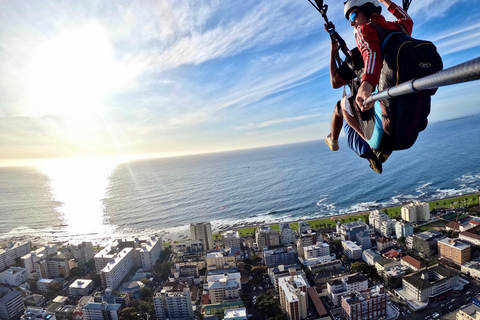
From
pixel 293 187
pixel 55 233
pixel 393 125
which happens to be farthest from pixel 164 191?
pixel 393 125

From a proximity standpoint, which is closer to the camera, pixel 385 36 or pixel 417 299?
pixel 385 36

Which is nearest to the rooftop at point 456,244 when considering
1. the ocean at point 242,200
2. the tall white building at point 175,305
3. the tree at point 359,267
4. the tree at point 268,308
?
the tree at point 359,267

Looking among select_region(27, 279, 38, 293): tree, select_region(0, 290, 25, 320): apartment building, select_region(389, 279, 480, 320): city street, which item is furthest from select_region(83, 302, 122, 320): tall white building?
select_region(389, 279, 480, 320): city street

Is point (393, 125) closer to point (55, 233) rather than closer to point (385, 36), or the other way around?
point (385, 36)

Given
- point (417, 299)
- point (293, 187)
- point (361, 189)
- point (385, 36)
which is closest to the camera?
point (385, 36)

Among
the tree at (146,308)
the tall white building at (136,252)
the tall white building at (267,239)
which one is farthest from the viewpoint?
the tall white building at (267,239)

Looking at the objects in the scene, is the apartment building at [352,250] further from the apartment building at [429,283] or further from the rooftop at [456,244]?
the rooftop at [456,244]
